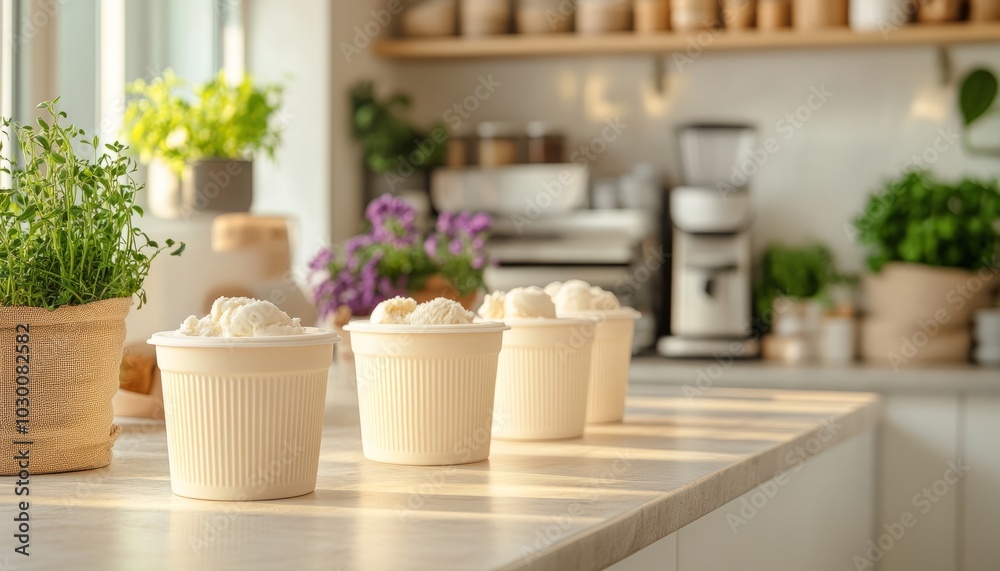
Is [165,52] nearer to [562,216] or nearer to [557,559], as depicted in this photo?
[562,216]

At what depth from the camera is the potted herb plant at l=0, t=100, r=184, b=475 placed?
99 cm

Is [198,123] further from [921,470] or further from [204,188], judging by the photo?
[921,470]

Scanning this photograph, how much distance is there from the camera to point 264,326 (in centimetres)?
92

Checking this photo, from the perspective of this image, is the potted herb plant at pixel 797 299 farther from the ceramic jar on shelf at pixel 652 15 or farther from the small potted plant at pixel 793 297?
the ceramic jar on shelf at pixel 652 15

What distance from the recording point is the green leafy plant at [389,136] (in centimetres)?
302

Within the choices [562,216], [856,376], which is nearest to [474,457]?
[856,376]

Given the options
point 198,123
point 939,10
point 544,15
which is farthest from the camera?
point 544,15

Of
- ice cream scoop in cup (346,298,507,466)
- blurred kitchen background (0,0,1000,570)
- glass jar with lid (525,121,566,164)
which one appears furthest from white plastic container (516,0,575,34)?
ice cream scoop in cup (346,298,507,466)

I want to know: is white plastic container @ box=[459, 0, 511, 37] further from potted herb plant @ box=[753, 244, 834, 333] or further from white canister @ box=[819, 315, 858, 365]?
white canister @ box=[819, 315, 858, 365]

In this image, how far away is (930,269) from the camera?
2754mm

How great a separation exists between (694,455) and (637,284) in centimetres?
188

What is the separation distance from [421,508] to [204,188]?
1430 millimetres

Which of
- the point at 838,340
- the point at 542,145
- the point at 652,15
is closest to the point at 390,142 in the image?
the point at 542,145

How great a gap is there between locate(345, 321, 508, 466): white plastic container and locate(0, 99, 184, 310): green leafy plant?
215mm
